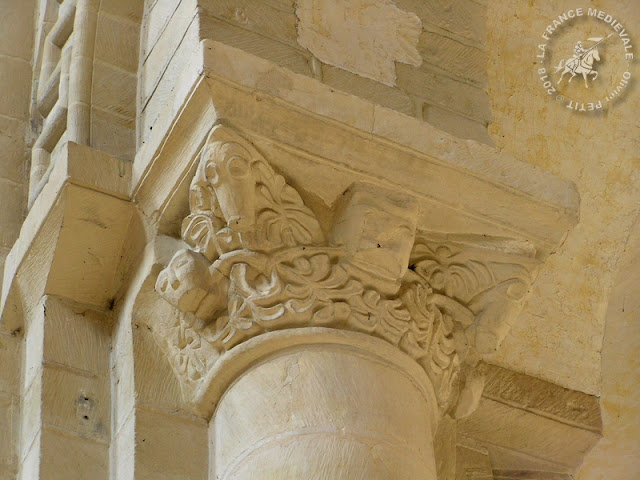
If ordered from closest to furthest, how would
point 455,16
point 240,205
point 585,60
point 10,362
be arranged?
point 240,205
point 10,362
point 455,16
point 585,60

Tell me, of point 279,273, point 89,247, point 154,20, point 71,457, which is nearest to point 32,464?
point 71,457

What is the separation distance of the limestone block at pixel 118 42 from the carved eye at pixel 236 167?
0.67 meters

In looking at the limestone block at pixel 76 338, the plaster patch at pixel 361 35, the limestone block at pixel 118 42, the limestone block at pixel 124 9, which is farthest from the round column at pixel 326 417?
the limestone block at pixel 124 9

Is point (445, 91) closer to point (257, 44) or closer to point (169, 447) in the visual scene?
point (257, 44)

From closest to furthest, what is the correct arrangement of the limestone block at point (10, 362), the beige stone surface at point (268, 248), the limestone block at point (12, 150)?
the beige stone surface at point (268, 248), the limestone block at point (10, 362), the limestone block at point (12, 150)

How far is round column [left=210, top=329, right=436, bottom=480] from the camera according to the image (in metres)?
2.74

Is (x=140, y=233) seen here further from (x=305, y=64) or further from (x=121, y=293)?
(x=305, y=64)

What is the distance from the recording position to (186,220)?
3.10 meters

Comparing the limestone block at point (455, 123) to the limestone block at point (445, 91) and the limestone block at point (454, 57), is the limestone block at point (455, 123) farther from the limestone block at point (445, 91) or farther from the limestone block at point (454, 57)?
the limestone block at point (454, 57)

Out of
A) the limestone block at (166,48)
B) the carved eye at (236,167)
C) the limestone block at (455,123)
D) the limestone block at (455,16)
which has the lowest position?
the carved eye at (236,167)

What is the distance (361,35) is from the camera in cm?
343

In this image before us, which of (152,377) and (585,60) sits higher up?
(585,60)

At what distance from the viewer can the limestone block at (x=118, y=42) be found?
354cm

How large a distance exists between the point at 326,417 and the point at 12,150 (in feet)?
4.64
